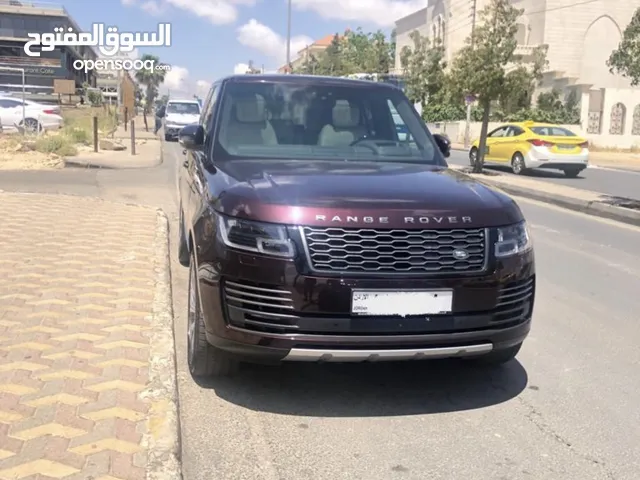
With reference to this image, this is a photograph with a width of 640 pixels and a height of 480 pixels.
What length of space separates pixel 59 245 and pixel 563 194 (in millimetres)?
10736

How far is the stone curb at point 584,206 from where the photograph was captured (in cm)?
1174

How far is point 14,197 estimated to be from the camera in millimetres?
10414

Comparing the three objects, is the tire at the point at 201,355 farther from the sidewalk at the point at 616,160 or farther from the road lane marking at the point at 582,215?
the sidewalk at the point at 616,160

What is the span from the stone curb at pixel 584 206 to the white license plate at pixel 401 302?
7.34 m

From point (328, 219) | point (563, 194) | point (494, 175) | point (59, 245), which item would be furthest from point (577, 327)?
point (494, 175)

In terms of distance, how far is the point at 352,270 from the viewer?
3.43 metres

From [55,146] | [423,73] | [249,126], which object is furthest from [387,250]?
[423,73]

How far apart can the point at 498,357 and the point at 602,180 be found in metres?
17.2

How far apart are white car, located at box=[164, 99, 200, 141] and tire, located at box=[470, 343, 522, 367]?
80.9 ft

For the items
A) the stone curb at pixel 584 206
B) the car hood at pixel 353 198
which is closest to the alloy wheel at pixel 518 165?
the stone curb at pixel 584 206

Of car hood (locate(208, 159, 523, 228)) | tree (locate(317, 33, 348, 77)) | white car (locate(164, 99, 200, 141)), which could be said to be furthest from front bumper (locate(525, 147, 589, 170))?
tree (locate(317, 33, 348, 77))

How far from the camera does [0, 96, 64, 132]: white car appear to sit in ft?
84.0

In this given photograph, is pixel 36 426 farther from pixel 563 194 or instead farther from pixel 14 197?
pixel 563 194

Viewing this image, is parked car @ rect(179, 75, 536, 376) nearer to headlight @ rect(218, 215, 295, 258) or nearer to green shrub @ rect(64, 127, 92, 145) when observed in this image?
headlight @ rect(218, 215, 295, 258)
